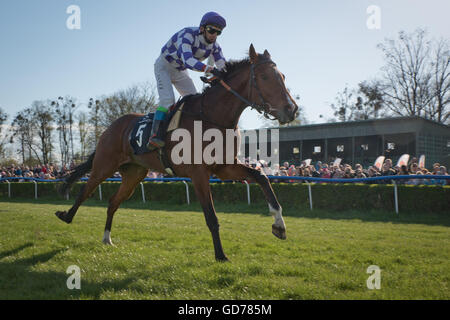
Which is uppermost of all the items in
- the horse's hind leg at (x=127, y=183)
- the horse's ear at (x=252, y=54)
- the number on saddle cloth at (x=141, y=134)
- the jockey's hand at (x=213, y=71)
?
the horse's ear at (x=252, y=54)

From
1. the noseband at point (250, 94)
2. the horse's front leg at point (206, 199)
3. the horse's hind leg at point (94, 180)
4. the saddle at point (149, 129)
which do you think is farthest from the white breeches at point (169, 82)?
the horse's hind leg at point (94, 180)

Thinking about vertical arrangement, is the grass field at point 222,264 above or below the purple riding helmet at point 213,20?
below

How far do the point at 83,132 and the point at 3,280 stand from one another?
40.6 meters

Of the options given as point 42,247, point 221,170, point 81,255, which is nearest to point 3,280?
point 81,255

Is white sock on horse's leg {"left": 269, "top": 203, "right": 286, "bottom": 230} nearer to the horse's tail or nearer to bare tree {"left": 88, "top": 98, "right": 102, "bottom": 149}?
the horse's tail

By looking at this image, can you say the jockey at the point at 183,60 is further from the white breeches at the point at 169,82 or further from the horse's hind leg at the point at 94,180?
the horse's hind leg at the point at 94,180

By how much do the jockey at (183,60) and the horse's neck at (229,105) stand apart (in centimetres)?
29

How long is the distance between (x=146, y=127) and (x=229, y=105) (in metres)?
1.30

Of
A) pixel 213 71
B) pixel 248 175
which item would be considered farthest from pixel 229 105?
pixel 248 175

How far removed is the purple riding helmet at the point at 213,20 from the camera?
14.6 ft

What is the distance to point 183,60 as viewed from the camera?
4.42m

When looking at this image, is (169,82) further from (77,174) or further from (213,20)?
(77,174)
